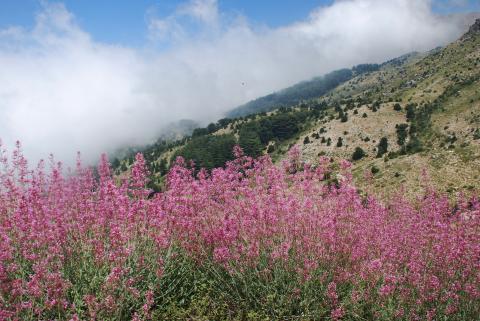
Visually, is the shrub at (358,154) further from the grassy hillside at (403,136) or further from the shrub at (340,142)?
the shrub at (340,142)

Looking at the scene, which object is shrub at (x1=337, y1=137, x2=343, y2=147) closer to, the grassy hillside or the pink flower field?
the grassy hillside

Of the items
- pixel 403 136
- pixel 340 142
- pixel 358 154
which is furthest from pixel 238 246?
pixel 340 142

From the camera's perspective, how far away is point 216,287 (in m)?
8.66

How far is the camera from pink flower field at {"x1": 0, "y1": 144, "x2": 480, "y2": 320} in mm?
7012

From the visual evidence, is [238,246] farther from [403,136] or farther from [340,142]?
[340,142]

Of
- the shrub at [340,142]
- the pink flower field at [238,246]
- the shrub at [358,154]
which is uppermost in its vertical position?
the pink flower field at [238,246]

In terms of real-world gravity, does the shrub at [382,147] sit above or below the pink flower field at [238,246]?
below

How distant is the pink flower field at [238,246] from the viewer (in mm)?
7012

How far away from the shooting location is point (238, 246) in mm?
8039

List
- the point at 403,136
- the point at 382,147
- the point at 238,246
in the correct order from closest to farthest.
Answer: the point at 238,246 < the point at 382,147 < the point at 403,136

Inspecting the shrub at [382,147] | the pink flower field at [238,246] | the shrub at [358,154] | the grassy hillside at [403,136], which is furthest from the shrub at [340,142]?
the pink flower field at [238,246]

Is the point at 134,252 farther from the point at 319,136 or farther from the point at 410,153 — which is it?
the point at 319,136

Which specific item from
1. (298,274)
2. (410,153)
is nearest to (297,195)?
(298,274)

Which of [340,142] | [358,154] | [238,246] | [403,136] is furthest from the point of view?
[340,142]
